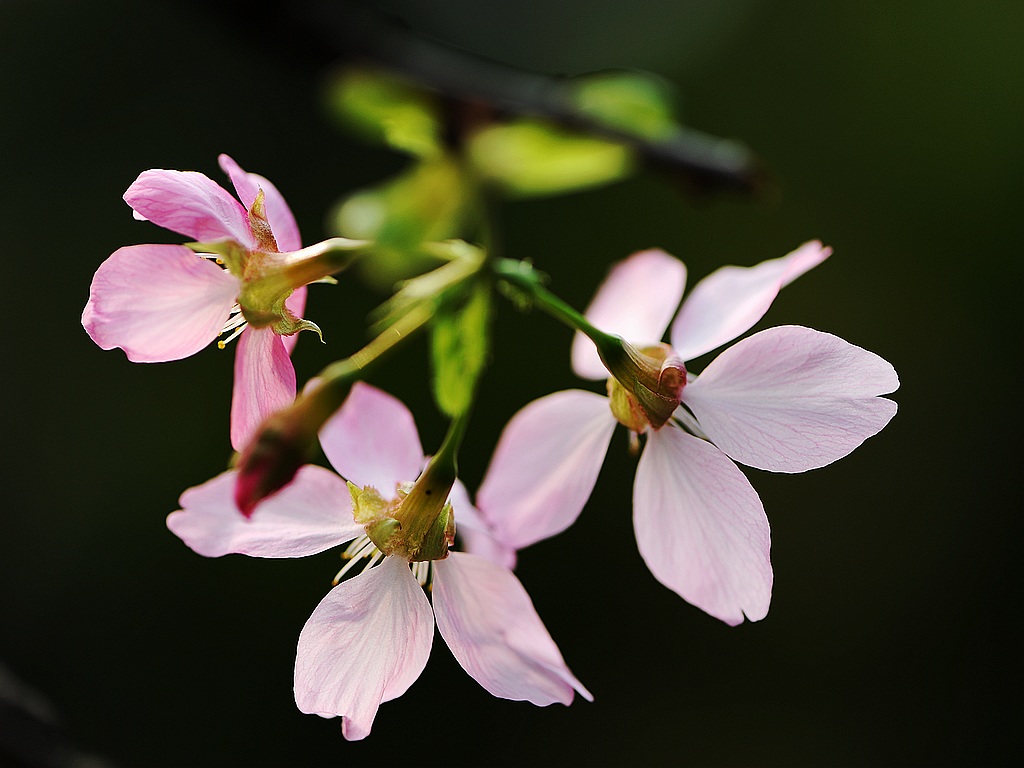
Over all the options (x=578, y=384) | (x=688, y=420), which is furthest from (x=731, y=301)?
(x=578, y=384)

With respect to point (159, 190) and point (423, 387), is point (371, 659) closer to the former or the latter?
point (159, 190)

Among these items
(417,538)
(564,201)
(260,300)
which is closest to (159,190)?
(260,300)

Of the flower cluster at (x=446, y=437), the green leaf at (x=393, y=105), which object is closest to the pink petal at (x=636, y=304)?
the flower cluster at (x=446, y=437)

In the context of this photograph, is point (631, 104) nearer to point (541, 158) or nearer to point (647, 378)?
point (541, 158)

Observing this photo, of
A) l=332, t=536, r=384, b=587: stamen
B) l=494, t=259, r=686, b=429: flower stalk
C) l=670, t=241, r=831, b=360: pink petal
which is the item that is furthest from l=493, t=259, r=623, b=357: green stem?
l=332, t=536, r=384, b=587: stamen

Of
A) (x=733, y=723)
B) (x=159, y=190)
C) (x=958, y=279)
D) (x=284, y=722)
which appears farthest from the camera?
(x=958, y=279)

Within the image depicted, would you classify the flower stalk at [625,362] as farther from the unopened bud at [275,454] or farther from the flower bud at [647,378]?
the unopened bud at [275,454]
